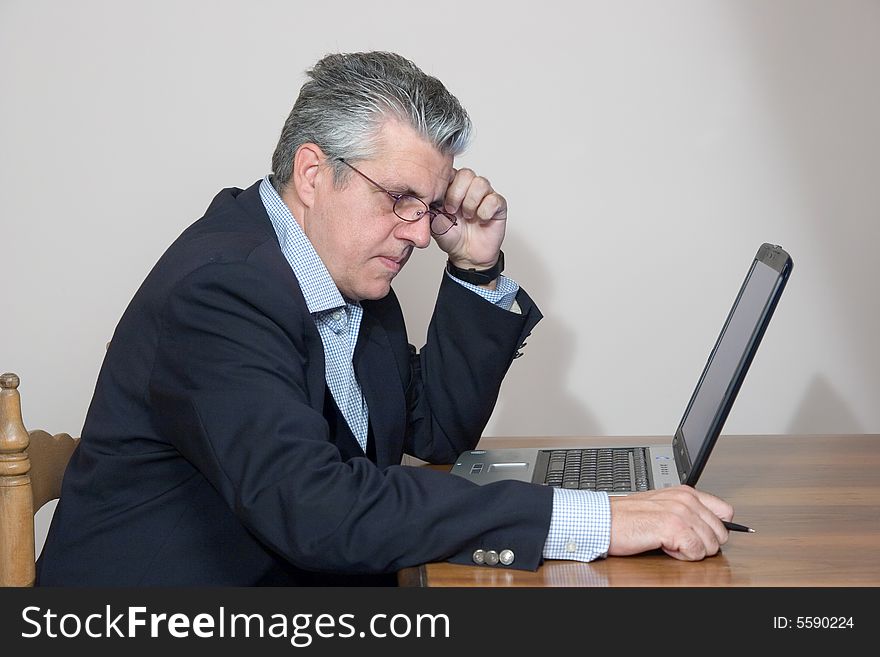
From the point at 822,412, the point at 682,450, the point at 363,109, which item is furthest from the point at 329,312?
the point at 822,412

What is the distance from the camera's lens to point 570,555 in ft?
3.77

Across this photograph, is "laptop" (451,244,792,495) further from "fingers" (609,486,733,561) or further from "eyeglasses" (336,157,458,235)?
"eyeglasses" (336,157,458,235)

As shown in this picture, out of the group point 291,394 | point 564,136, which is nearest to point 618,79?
point 564,136

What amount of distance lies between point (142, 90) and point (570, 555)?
164 centimetres

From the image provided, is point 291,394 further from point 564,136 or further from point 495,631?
point 564,136

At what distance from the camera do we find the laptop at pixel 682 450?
4.20ft

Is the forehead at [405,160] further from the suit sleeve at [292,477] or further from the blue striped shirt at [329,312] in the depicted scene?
the suit sleeve at [292,477]

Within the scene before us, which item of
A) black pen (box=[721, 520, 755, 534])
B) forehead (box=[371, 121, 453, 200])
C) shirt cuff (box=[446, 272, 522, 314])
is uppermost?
forehead (box=[371, 121, 453, 200])

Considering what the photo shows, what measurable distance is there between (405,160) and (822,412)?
1.62 metres

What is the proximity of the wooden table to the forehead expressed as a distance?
56cm

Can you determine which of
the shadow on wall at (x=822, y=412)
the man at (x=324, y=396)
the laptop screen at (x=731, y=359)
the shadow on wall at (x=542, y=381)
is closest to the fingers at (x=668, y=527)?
the man at (x=324, y=396)

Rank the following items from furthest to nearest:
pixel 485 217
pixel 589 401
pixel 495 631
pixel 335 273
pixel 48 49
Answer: pixel 589 401, pixel 48 49, pixel 485 217, pixel 335 273, pixel 495 631

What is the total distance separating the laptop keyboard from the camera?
56.4 inches

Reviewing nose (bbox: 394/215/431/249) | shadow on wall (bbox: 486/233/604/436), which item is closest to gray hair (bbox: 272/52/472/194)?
nose (bbox: 394/215/431/249)
